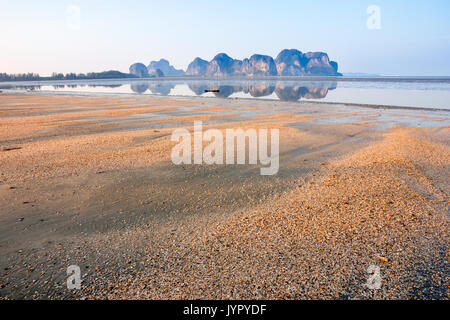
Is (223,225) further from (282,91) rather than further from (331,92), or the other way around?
(282,91)

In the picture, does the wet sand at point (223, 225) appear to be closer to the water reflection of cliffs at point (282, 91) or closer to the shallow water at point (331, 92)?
the shallow water at point (331, 92)

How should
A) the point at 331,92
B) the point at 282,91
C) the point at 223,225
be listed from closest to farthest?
the point at 223,225 → the point at 331,92 → the point at 282,91

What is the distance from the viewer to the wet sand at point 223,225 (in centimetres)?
322

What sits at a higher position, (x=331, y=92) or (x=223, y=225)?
(x=331, y=92)

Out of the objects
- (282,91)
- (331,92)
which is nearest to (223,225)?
(331,92)

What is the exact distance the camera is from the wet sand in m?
3.22

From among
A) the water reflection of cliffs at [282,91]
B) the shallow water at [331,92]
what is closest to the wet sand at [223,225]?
the shallow water at [331,92]

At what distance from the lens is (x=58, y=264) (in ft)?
11.9

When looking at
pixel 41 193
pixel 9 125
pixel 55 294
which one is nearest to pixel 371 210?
pixel 55 294

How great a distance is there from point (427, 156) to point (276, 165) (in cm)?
486

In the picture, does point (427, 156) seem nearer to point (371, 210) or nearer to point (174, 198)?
point (371, 210)

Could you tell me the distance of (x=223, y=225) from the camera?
4.61 m

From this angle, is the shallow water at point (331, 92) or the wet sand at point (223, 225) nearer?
the wet sand at point (223, 225)

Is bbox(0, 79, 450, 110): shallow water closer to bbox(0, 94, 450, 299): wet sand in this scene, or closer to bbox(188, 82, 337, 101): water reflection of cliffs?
bbox(188, 82, 337, 101): water reflection of cliffs
